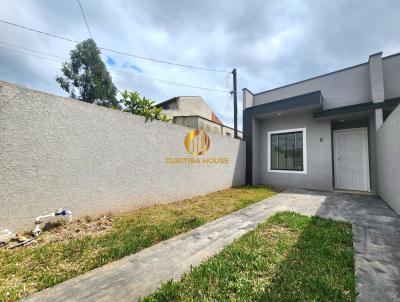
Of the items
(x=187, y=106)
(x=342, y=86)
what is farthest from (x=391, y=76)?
(x=187, y=106)

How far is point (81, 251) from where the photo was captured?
2316 mm

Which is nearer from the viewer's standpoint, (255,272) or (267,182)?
(255,272)

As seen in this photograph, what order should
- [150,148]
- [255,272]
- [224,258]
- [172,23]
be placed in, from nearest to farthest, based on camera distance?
[255,272] < [224,258] < [150,148] < [172,23]

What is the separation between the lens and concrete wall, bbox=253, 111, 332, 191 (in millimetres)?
7355

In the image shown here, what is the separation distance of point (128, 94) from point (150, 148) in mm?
2223

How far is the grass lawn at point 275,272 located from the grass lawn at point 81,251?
0.99m

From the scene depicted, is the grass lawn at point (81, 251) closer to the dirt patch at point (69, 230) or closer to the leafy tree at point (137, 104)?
the dirt patch at point (69, 230)

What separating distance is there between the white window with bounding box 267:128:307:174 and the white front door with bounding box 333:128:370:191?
4.13 ft

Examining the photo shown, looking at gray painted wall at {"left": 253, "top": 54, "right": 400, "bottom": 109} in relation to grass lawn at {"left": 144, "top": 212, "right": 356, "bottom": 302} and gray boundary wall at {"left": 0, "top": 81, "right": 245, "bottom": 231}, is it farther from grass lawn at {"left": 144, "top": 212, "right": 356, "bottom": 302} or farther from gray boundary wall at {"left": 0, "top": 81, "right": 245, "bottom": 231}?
gray boundary wall at {"left": 0, "top": 81, "right": 245, "bottom": 231}

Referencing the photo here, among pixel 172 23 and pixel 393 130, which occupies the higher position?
pixel 172 23

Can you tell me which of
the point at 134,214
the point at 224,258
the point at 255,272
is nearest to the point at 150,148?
the point at 134,214

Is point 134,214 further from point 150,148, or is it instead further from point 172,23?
point 172,23

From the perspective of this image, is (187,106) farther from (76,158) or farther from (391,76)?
(76,158)

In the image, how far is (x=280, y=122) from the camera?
28.6 ft
